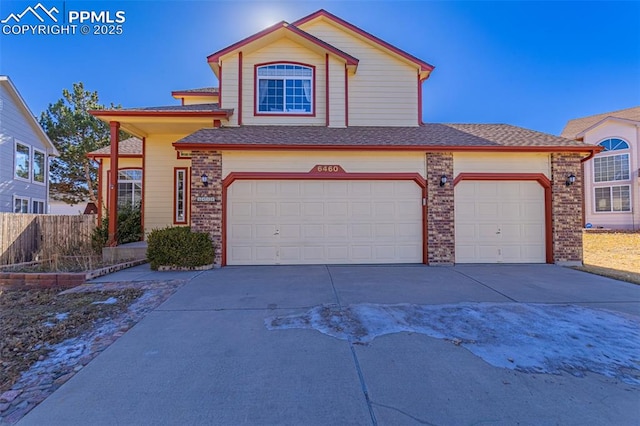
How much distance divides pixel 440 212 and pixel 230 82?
27.3ft

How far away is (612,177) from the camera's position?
2020cm

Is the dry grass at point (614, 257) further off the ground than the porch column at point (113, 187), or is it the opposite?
the porch column at point (113, 187)

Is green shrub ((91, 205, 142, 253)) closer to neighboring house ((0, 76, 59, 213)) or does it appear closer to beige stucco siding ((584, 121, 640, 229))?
neighboring house ((0, 76, 59, 213))

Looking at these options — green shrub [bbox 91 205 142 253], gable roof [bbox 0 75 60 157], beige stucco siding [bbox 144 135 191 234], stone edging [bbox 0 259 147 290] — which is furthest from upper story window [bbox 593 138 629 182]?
gable roof [bbox 0 75 60 157]

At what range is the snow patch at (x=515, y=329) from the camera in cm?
333

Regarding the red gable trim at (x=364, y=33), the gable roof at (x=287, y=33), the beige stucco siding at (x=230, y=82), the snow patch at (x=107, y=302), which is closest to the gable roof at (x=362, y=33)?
the red gable trim at (x=364, y=33)

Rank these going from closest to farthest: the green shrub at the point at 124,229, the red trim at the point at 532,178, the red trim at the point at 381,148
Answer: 1. the red trim at the point at 381,148
2. the red trim at the point at 532,178
3. the green shrub at the point at 124,229

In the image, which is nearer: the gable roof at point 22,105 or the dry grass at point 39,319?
the dry grass at point 39,319

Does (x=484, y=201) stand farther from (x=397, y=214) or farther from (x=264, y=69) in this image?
(x=264, y=69)

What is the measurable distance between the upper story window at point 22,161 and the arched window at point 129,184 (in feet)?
19.8

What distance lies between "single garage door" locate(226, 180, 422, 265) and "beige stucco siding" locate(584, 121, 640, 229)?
20.0m

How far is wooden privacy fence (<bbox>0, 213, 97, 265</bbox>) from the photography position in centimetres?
928

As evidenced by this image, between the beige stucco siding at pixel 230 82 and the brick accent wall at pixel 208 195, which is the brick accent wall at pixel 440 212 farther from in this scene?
the beige stucco siding at pixel 230 82

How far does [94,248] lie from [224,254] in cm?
511
